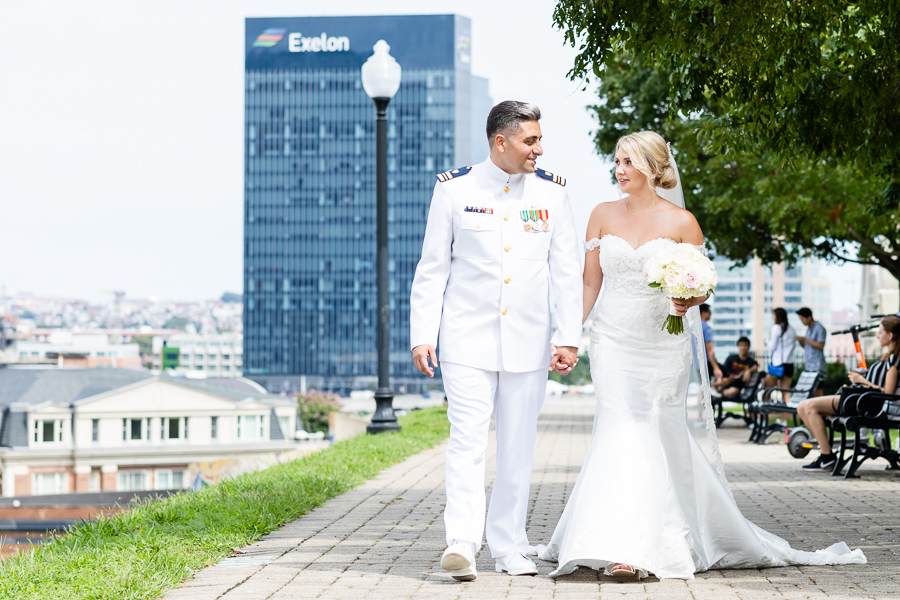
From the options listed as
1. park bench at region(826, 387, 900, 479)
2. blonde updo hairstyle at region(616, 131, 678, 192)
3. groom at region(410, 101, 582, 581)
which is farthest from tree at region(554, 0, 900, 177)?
park bench at region(826, 387, 900, 479)

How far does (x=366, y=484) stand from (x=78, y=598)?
492cm

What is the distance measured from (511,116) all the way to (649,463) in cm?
192

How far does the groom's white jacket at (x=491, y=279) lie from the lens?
5.18 m

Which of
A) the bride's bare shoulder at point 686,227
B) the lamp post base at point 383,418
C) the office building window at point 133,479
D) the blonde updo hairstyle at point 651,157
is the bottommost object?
A: the office building window at point 133,479

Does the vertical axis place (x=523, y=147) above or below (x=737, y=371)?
above

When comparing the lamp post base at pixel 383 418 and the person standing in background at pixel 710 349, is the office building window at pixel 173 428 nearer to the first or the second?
the person standing in background at pixel 710 349

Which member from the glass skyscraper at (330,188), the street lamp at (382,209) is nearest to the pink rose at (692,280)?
the street lamp at (382,209)

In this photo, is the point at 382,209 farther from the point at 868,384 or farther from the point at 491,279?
the point at 491,279

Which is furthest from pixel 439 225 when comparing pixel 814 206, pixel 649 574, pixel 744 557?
pixel 814 206

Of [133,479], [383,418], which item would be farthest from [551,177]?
[133,479]

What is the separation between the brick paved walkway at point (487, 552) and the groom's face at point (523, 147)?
208 cm

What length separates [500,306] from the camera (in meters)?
5.21

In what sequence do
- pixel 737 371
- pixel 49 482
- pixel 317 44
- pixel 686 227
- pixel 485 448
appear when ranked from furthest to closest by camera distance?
pixel 317 44 < pixel 49 482 < pixel 737 371 < pixel 686 227 < pixel 485 448

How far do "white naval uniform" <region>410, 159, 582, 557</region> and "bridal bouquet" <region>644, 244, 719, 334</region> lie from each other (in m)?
0.39
